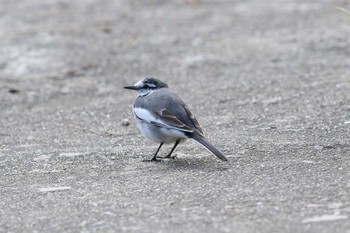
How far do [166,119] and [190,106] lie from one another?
2432 mm

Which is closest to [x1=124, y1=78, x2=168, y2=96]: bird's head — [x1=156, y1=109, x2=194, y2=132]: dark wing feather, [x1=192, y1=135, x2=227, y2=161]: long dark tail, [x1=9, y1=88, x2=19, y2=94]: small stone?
[x1=156, y1=109, x2=194, y2=132]: dark wing feather

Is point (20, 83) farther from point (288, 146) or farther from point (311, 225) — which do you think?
point (311, 225)

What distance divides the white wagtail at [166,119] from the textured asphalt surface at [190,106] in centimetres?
22

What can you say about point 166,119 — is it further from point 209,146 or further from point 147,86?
point 147,86

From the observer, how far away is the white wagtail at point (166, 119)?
6605mm

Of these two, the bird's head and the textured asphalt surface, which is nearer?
the textured asphalt surface

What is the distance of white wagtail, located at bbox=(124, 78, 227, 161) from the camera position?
661 cm

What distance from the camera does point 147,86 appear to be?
7.19 metres

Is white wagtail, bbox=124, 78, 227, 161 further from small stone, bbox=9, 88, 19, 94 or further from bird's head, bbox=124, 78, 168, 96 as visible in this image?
small stone, bbox=9, 88, 19, 94

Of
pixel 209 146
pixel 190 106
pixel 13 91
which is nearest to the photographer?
pixel 209 146

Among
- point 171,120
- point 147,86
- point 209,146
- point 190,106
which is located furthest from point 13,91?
point 209,146

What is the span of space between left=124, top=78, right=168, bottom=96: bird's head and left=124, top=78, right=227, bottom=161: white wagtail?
14 millimetres

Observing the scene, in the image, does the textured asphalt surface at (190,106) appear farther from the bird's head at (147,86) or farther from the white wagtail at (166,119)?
the bird's head at (147,86)

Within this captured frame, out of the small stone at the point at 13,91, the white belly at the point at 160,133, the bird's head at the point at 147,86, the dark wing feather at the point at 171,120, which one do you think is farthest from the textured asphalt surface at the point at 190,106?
the bird's head at the point at 147,86
